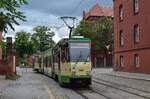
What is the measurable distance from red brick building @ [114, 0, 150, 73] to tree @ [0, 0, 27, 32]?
34.0 meters

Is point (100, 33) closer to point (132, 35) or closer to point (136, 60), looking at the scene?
point (132, 35)

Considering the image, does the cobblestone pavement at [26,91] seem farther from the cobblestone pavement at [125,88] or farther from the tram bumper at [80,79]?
the cobblestone pavement at [125,88]

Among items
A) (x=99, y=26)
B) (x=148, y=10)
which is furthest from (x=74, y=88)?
(x=99, y=26)

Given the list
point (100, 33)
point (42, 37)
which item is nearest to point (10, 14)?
point (100, 33)

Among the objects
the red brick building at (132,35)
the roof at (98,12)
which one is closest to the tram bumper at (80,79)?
the red brick building at (132,35)

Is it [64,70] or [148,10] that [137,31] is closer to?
[148,10]

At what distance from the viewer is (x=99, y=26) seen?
112 metres

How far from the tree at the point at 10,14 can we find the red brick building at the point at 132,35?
112 ft

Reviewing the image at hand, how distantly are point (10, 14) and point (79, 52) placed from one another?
520 inches

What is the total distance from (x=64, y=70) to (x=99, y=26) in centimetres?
8076

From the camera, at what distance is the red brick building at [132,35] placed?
53.1m

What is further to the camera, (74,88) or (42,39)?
(42,39)

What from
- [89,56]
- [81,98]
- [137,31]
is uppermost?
[137,31]

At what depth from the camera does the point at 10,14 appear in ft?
62.1
